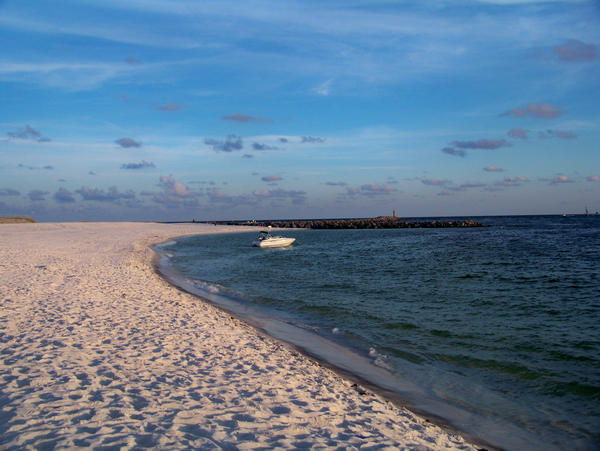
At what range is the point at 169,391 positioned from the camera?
20.9 feet

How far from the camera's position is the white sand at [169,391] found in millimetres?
4980

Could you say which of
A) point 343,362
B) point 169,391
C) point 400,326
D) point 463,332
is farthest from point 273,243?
point 169,391

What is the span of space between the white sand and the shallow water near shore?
143 centimetres

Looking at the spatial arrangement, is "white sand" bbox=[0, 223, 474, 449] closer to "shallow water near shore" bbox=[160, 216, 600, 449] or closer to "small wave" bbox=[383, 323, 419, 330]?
"shallow water near shore" bbox=[160, 216, 600, 449]

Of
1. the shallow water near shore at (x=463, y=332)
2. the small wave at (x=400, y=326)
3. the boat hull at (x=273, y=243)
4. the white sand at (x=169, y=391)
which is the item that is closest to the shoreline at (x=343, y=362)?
the shallow water near shore at (x=463, y=332)

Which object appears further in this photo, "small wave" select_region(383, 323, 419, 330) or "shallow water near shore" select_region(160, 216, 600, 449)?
"small wave" select_region(383, 323, 419, 330)

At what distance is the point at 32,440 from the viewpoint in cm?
459

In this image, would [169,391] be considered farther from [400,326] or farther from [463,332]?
[463,332]

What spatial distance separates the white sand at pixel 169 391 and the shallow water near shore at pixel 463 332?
56.2 inches

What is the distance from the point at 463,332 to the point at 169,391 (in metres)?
9.06

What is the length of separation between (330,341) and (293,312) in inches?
151

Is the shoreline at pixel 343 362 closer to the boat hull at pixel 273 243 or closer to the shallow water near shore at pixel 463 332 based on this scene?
the shallow water near shore at pixel 463 332

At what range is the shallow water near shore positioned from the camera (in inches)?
276

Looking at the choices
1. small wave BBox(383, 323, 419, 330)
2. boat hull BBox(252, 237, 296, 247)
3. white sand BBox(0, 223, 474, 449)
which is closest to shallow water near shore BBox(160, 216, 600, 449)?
small wave BBox(383, 323, 419, 330)
